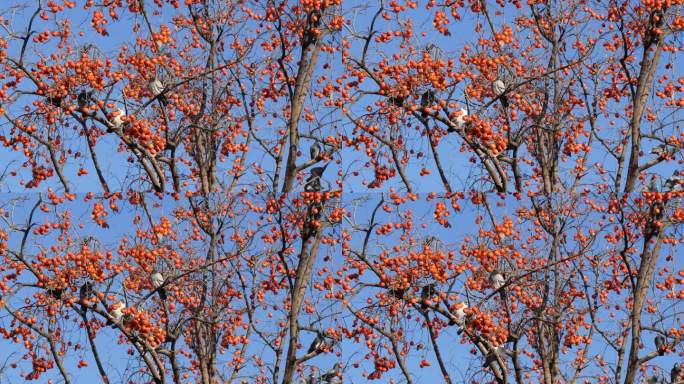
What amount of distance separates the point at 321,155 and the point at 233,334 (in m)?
2.00

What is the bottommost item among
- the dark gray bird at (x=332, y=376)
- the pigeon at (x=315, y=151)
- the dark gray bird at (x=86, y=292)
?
the dark gray bird at (x=332, y=376)

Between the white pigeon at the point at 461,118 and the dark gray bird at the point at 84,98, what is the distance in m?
3.62

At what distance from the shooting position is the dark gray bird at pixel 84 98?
819 cm

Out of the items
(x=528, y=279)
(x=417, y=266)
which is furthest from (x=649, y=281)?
(x=417, y=266)

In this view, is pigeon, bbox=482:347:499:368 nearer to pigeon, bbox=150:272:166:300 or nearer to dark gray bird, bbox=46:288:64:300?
pigeon, bbox=150:272:166:300

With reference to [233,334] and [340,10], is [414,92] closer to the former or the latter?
[340,10]

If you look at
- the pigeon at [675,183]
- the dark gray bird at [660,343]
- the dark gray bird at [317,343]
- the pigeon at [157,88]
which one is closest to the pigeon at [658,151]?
the pigeon at [675,183]

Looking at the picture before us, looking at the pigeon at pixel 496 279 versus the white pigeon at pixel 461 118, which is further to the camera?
the white pigeon at pixel 461 118

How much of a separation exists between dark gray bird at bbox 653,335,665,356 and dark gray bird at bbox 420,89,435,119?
3133 mm

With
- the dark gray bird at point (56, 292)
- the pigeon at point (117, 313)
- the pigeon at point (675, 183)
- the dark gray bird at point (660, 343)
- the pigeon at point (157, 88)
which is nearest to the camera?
the pigeon at point (117, 313)

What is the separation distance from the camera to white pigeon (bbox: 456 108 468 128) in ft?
25.9

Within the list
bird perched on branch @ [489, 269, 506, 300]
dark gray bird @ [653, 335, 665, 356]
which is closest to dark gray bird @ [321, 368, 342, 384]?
bird perched on branch @ [489, 269, 506, 300]

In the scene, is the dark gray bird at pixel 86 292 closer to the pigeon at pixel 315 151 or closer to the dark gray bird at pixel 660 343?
the pigeon at pixel 315 151

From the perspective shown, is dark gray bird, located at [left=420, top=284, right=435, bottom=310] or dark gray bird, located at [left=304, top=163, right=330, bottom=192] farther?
dark gray bird, located at [left=304, top=163, right=330, bottom=192]
